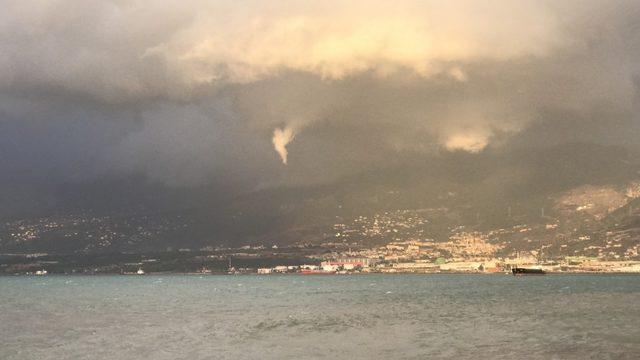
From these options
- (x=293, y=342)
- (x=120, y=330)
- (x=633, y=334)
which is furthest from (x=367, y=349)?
(x=120, y=330)

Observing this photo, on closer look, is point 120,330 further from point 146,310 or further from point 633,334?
point 633,334

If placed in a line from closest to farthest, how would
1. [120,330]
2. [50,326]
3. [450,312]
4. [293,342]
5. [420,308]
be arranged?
1. [293,342]
2. [120,330]
3. [50,326]
4. [450,312]
5. [420,308]

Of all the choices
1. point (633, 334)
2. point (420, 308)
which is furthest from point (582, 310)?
point (633, 334)

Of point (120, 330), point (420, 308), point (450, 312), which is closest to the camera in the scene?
point (120, 330)

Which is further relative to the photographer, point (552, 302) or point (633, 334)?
point (552, 302)

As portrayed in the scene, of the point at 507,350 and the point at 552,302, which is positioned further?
the point at 552,302

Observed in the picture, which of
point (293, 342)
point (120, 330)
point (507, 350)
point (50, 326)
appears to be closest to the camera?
point (507, 350)

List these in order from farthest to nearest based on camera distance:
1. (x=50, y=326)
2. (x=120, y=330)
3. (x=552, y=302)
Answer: (x=552, y=302)
(x=50, y=326)
(x=120, y=330)

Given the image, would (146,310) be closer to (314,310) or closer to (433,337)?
(314,310)
